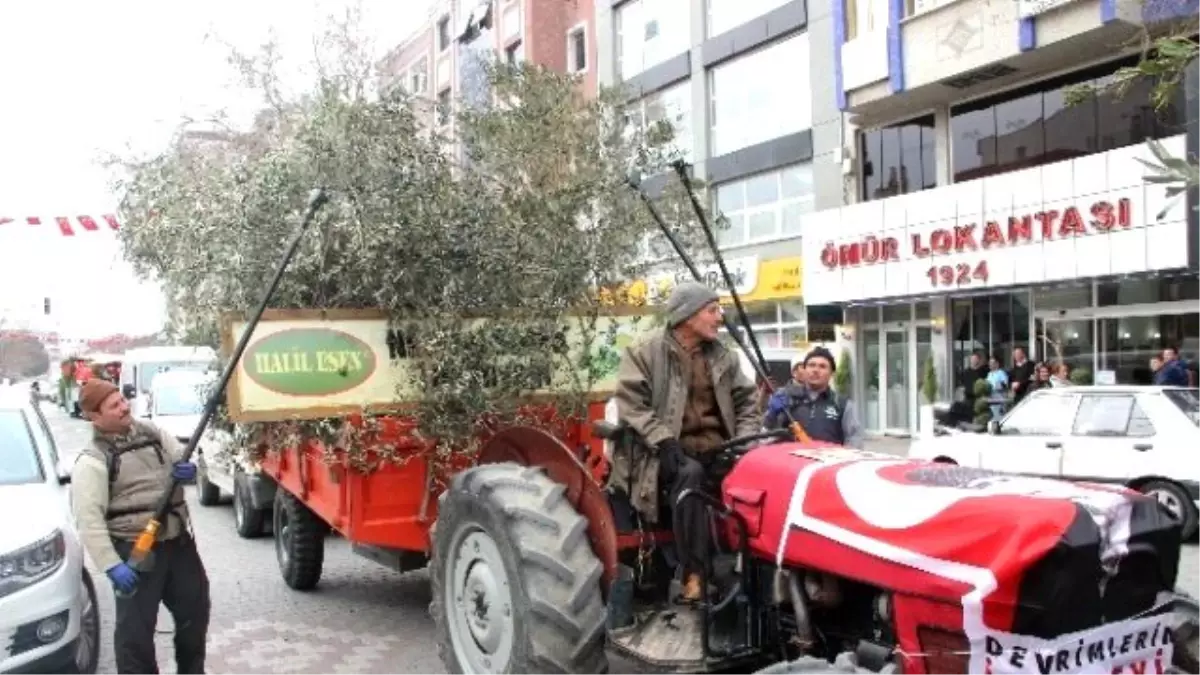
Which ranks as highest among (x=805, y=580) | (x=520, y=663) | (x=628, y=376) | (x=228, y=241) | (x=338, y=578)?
(x=228, y=241)

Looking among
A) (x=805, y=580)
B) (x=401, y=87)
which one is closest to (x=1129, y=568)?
(x=805, y=580)

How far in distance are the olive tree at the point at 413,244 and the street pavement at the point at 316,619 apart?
1.22 meters

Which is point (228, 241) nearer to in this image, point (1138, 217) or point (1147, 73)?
point (1147, 73)

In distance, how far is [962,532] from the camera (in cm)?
315

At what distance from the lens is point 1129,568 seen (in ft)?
10.4

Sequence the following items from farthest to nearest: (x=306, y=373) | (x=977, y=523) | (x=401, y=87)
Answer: (x=401, y=87)
(x=306, y=373)
(x=977, y=523)

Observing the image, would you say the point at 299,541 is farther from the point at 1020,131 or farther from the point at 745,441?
the point at 1020,131

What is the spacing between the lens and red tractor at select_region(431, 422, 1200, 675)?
9.97 feet

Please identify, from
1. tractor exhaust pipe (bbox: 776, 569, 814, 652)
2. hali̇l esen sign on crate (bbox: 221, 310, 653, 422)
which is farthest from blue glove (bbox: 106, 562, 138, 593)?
tractor exhaust pipe (bbox: 776, 569, 814, 652)

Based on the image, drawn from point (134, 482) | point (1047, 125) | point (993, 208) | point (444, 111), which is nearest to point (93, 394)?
point (134, 482)

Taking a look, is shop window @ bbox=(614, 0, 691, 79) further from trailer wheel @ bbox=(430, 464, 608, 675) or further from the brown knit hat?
trailer wheel @ bbox=(430, 464, 608, 675)

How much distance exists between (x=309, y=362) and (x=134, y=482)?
1.44 m

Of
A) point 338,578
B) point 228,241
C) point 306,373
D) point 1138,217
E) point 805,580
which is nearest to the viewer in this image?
point 805,580

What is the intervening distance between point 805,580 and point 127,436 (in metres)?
3.33
